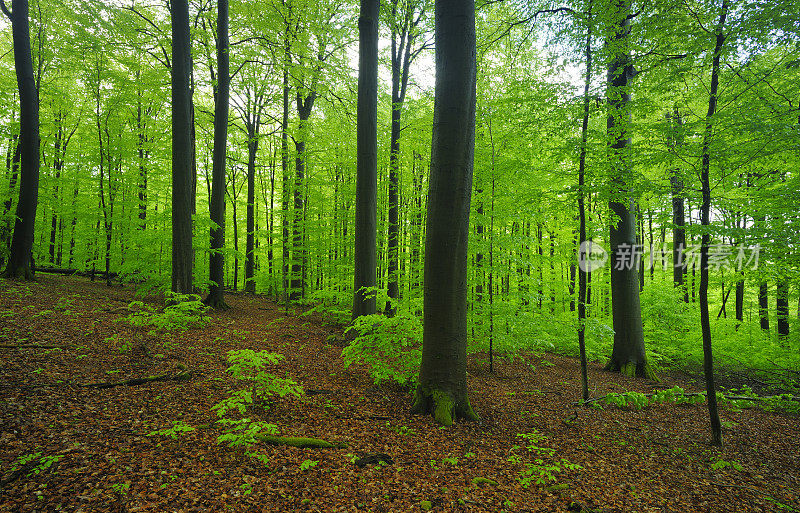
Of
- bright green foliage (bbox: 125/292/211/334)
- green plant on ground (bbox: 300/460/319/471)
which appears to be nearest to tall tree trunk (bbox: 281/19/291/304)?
bright green foliage (bbox: 125/292/211/334)

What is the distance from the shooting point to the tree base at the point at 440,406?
4734 millimetres

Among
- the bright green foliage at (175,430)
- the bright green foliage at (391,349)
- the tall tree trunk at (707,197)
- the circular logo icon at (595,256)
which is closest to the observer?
the bright green foliage at (175,430)

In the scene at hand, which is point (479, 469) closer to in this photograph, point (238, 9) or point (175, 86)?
point (175, 86)

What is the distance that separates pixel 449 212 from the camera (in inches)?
185

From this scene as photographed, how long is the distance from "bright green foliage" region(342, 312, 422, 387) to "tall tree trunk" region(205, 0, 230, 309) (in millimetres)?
6566

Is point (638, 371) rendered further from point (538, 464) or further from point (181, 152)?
point (181, 152)

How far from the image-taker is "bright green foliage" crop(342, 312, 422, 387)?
5.76 m

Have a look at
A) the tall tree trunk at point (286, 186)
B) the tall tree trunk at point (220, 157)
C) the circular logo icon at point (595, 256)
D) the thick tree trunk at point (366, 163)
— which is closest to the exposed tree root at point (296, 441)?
the thick tree trunk at point (366, 163)

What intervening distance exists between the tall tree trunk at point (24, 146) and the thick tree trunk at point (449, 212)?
38.6 feet

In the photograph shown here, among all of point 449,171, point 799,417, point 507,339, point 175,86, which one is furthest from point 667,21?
point 175,86

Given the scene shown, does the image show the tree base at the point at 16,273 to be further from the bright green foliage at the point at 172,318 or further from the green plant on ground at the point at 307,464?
the green plant on ground at the point at 307,464

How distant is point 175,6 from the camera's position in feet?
28.1

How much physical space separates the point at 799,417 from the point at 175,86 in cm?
1597

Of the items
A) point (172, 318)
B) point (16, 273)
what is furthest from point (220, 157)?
point (16, 273)
